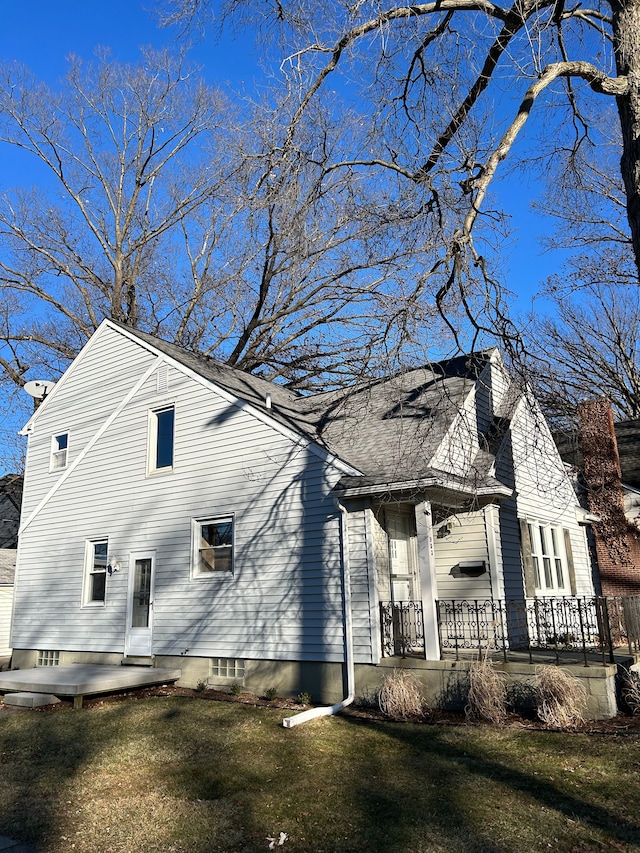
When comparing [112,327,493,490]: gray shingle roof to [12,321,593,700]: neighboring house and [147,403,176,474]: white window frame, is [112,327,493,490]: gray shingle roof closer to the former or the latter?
[12,321,593,700]: neighboring house

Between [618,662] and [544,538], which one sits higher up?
[544,538]

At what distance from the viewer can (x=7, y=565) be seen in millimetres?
21031

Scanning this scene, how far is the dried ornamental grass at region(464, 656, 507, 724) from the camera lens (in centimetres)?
855

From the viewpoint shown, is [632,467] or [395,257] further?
[632,467]

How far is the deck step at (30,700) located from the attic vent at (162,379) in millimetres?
5910

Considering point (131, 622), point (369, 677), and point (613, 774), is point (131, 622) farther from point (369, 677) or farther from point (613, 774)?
point (613, 774)

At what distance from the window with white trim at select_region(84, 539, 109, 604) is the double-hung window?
82.3 inches

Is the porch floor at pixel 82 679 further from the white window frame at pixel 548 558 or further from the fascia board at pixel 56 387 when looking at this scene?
the white window frame at pixel 548 558

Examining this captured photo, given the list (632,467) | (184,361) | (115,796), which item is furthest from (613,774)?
(632,467)

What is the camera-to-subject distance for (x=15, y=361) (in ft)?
80.4

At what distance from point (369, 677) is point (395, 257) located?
5987mm

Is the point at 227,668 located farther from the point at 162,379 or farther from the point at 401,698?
the point at 162,379

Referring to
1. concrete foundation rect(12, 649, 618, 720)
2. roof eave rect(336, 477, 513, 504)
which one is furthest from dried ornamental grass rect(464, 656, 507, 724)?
roof eave rect(336, 477, 513, 504)

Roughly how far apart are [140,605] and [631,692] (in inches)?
341
